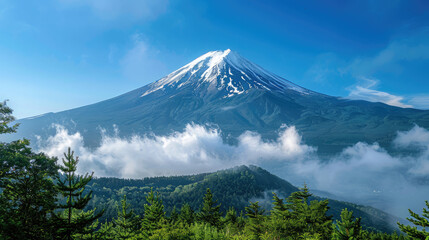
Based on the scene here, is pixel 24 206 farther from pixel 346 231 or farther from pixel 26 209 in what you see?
pixel 346 231

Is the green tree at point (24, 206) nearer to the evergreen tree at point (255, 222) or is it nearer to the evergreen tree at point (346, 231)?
the evergreen tree at point (346, 231)

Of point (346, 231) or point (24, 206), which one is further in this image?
point (346, 231)

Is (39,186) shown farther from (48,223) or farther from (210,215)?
(210,215)

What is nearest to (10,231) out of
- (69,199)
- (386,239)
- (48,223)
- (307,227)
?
(48,223)

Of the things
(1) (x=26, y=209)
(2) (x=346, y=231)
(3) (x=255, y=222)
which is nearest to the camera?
(1) (x=26, y=209)

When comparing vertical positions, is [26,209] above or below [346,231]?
above

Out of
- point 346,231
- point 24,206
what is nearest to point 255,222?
point 346,231

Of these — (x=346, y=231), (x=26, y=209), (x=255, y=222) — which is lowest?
(x=255, y=222)

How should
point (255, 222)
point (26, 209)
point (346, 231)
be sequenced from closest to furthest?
point (26, 209), point (346, 231), point (255, 222)

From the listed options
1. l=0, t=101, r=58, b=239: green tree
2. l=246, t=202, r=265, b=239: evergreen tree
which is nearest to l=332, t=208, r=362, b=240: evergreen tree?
l=0, t=101, r=58, b=239: green tree

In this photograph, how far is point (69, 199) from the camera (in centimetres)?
1295

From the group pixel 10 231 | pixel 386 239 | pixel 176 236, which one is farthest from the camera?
pixel 386 239

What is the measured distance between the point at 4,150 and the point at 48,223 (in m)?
8.65

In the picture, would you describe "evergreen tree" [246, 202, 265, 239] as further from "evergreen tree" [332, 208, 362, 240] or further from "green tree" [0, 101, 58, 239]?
"green tree" [0, 101, 58, 239]
